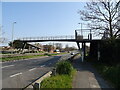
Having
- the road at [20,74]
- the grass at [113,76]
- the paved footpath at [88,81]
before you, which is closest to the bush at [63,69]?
the paved footpath at [88,81]

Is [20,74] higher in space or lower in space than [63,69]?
lower

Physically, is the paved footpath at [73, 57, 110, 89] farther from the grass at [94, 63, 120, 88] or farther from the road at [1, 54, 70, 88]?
the road at [1, 54, 70, 88]

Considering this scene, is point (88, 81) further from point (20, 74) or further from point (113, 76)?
point (20, 74)

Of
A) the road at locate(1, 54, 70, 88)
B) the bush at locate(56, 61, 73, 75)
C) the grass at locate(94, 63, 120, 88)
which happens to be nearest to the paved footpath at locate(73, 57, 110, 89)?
the grass at locate(94, 63, 120, 88)

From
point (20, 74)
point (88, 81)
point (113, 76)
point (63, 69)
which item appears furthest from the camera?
point (20, 74)

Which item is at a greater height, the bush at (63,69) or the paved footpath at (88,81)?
the bush at (63,69)

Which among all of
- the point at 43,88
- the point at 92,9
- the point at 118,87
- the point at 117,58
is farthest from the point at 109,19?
the point at 43,88

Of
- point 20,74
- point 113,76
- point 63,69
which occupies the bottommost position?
point 20,74

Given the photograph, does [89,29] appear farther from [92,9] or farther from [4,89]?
[4,89]

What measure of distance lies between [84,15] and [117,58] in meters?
14.9

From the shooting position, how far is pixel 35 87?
693 cm

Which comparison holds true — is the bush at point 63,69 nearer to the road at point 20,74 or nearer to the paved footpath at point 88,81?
the paved footpath at point 88,81

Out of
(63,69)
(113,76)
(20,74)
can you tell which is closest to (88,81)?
(113,76)

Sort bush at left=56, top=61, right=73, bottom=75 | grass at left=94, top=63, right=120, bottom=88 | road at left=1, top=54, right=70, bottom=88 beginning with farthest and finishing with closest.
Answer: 1. bush at left=56, top=61, right=73, bottom=75
2. road at left=1, top=54, right=70, bottom=88
3. grass at left=94, top=63, right=120, bottom=88
